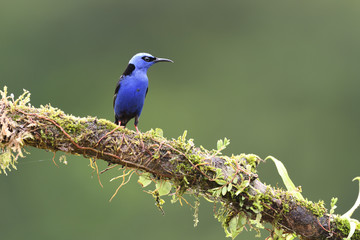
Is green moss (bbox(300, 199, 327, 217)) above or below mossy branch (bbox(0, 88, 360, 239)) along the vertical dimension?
below

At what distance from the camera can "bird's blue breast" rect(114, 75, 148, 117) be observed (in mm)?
6277

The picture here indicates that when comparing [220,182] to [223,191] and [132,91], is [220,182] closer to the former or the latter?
[223,191]

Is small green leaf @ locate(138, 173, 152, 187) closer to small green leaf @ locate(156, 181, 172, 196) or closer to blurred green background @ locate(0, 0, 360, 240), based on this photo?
small green leaf @ locate(156, 181, 172, 196)

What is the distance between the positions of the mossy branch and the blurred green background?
1113cm

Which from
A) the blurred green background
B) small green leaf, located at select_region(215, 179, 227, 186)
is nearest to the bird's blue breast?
small green leaf, located at select_region(215, 179, 227, 186)

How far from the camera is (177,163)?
3799 millimetres

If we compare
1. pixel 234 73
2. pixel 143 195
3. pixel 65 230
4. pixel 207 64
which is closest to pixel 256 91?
pixel 234 73

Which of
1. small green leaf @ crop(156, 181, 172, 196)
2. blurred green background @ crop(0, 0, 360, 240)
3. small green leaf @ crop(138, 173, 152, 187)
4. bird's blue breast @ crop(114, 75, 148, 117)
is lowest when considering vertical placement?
small green leaf @ crop(156, 181, 172, 196)

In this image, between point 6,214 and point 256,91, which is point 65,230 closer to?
point 6,214

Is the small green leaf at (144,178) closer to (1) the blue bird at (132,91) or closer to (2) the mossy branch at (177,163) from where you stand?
(2) the mossy branch at (177,163)

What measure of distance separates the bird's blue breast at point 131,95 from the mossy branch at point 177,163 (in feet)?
7.99

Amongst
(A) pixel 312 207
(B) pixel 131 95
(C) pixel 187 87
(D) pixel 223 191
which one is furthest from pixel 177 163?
(C) pixel 187 87

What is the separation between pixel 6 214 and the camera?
17609mm

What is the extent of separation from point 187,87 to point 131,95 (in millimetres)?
15035
